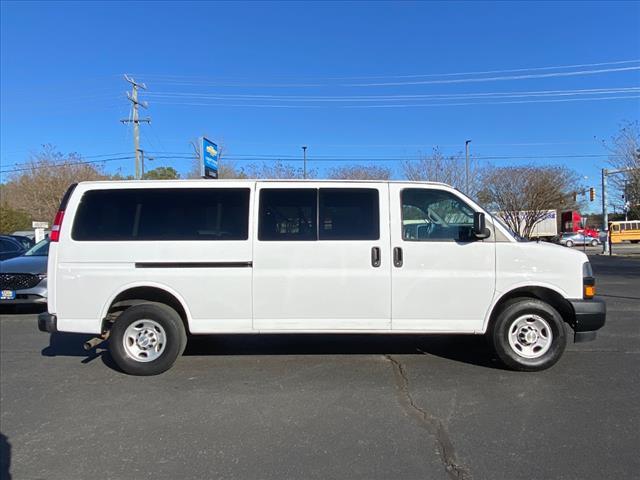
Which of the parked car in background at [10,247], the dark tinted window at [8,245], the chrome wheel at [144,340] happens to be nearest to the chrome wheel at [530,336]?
the chrome wheel at [144,340]

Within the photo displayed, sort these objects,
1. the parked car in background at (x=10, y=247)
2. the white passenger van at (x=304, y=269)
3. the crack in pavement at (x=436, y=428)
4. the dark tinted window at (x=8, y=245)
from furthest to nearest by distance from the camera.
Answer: the dark tinted window at (x=8, y=245)
the parked car in background at (x=10, y=247)
the white passenger van at (x=304, y=269)
the crack in pavement at (x=436, y=428)

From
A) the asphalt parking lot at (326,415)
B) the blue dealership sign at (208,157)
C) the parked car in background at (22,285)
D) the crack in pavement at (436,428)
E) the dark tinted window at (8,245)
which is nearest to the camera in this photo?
the crack in pavement at (436,428)

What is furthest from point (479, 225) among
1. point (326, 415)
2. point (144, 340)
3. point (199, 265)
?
point (144, 340)

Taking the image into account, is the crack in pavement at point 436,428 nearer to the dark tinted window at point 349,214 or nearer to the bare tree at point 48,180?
the dark tinted window at point 349,214

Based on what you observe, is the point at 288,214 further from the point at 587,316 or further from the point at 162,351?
the point at 587,316

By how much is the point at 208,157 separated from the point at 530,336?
15581mm

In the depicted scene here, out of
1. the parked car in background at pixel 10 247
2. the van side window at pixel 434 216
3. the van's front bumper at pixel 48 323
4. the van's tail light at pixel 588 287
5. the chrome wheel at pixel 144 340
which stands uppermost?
the van side window at pixel 434 216

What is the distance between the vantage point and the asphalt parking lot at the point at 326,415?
11.3 feet

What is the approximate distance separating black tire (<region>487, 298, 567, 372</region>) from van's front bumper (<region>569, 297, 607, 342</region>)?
156 millimetres

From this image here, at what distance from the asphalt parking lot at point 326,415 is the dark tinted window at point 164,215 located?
5.25 ft

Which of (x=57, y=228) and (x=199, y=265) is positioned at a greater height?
(x=57, y=228)

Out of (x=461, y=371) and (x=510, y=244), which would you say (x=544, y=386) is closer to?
(x=461, y=371)

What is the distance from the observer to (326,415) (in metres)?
4.33

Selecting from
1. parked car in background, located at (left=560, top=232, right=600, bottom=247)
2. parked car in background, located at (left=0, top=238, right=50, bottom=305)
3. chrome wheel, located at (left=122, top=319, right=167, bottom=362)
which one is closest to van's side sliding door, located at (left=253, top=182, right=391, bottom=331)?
chrome wheel, located at (left=122, top=319, right=167, bottom=362)
